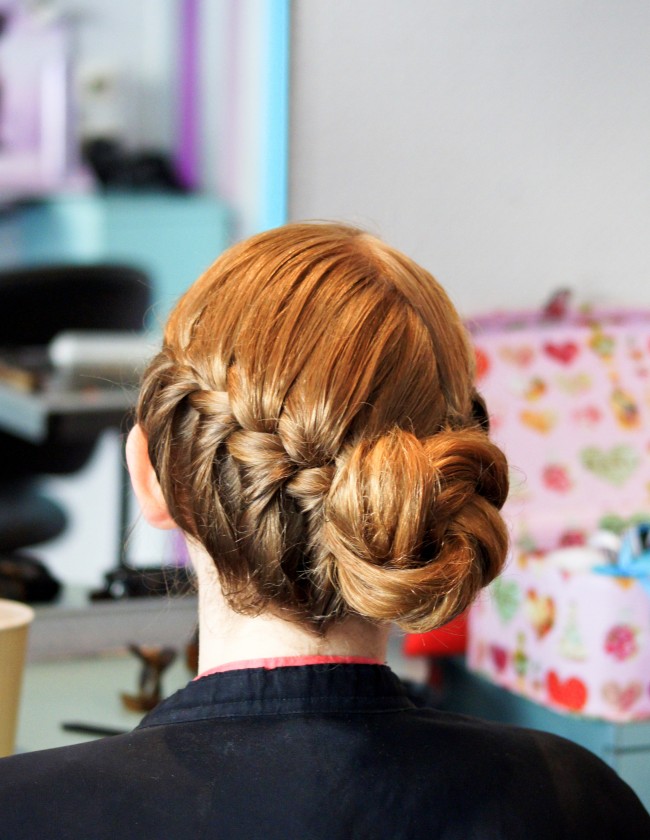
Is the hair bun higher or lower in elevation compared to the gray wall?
lower

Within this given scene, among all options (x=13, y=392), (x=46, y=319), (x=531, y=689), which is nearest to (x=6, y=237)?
(x=46, y=319)

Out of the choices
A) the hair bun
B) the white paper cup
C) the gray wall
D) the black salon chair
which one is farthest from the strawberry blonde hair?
the black salon chair

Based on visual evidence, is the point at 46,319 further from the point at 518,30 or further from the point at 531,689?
the point at 531,689

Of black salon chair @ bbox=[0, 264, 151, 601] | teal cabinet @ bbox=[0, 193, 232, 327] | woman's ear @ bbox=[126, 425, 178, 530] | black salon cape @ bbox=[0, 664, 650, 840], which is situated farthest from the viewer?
teal cabinet @ bbox=[0, 193, 232, 327]

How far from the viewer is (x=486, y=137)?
57.2 inches

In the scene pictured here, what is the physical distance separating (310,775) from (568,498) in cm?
93

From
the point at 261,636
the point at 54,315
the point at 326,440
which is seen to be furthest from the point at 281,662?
the point at 54,315

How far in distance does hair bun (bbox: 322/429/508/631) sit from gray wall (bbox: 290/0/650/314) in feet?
2.51

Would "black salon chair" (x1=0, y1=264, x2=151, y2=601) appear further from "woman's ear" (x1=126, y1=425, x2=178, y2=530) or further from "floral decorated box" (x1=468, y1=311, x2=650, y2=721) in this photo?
"woman's ear" (x1=126, y1=425, x2=178, y2=530)

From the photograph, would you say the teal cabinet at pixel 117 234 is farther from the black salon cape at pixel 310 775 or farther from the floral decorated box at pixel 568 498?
the black salon cape at pixel 310 775

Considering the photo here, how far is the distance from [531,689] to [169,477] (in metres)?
0.72

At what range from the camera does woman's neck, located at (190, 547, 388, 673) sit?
694 mm

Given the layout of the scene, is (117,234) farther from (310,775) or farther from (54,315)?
(310,775)

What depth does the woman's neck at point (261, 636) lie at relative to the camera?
0.69 meters
